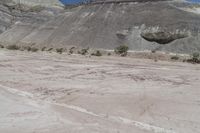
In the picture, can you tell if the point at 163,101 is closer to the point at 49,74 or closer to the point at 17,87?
the point at 17,87

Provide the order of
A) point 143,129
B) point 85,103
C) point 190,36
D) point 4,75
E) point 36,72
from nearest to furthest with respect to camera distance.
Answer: point 143,129 < point 85,103 < point 4,75 < point 36,72 < point 190,36

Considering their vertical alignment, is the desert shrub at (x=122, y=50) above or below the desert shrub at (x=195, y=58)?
above

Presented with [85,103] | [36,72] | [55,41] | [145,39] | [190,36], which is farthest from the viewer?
→ [55,41]

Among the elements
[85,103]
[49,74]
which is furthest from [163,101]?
[49,74]

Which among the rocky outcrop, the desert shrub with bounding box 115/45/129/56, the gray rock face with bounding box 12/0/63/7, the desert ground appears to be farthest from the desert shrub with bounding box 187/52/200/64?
the gray rock face with bounding box 12/0/63/7

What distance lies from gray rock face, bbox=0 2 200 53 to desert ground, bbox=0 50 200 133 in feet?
55.6

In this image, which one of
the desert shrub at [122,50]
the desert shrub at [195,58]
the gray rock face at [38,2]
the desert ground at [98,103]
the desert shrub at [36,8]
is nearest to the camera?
the desert ground at [98,103]

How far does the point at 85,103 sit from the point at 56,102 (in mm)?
1046

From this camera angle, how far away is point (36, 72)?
21672mm

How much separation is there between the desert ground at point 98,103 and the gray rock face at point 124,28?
1696 cm

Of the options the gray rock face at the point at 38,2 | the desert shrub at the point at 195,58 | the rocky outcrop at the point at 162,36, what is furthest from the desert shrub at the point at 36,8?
the desert shrub at the point at 195,58

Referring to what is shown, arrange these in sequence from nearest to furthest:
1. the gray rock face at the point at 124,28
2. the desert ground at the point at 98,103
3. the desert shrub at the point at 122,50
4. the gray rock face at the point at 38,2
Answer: the desert ground at the point at 98,103 < the desert shrub at the point at 122,50 < the gray rock face at the point at 124,28 < the gray rock face at the point at 38,2

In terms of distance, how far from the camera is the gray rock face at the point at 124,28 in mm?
37188

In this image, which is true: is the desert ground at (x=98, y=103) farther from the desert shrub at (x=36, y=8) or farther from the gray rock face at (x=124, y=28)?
the desert shrub at (x=36, y=8)
